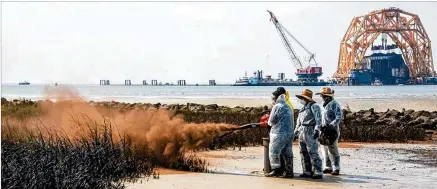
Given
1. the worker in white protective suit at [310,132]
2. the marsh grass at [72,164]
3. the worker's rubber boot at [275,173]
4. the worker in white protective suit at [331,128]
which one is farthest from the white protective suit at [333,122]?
the marsh grass at [72,164]

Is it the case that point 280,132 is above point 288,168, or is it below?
above

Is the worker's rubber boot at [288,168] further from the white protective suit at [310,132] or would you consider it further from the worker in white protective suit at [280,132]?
the white protective suit at [310,132]

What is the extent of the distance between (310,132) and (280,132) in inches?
25.2

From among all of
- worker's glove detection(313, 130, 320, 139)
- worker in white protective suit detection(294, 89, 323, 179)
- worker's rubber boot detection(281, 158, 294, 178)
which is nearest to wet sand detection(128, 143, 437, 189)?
worker's rubber boot detection(281, 158, 294, 178)

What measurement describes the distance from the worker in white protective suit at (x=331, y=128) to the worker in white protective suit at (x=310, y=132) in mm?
756

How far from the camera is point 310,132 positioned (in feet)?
44.3

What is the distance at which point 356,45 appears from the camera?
122 m

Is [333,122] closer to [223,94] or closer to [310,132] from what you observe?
[310,132]

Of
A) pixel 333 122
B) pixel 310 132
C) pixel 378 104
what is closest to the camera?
pixel 310 132

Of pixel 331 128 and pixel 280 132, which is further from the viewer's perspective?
pixel 331 128

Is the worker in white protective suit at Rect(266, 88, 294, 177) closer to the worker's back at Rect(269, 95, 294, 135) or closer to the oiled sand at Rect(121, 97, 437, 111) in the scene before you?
the worker's back at Rect(269, 95, 294, 135)

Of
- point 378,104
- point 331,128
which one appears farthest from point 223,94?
point 331,128

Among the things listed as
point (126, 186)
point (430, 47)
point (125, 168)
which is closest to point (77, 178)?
point (126, 186)

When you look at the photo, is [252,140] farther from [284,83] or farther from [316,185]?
A: [284,83]
